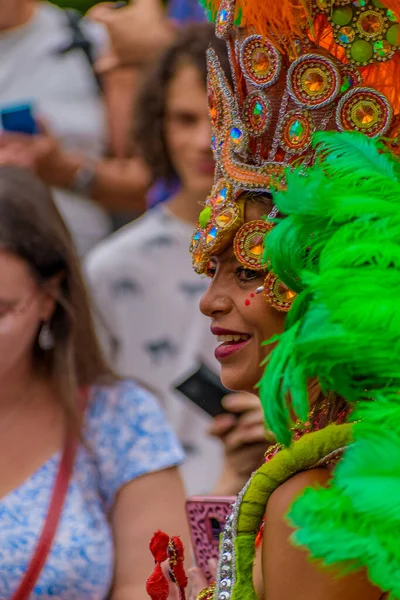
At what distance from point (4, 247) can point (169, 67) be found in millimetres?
1299

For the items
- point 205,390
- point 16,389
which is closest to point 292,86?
point 205,390

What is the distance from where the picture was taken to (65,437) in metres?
2.70

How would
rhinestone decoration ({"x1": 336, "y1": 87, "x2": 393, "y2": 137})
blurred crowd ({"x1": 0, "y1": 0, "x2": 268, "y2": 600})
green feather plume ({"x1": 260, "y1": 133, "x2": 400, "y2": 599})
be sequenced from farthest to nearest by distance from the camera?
blurred crowd ({"x1": 0, "y1": 0, "x2": 268, "y2": 600}) → rhinestone decoration ({"x1": 336, "y1": 87, "x2": 393, "y2": 137}) → green feather plume ({"x1": 260, "y1": 133, "x2": 400, "y2": 599})

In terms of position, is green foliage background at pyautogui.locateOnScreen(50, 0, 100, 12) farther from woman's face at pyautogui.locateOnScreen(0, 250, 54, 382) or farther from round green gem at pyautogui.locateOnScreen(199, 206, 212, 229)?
round green gem at pyautogui.locateOnScreen(199, 206, 212, 229)

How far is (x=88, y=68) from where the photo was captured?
3.99 metres

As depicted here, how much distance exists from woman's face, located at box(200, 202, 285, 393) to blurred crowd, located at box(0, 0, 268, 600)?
0.74 m

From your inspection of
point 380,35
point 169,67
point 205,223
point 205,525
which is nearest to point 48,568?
point 205,525

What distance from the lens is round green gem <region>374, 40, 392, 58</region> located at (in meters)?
1.71

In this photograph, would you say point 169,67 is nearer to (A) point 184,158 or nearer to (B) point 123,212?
(A) point 184,158

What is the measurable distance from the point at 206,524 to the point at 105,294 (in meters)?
1.72

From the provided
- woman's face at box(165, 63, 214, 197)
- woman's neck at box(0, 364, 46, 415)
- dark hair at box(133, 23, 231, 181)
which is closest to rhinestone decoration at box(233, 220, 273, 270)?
woman's neck at box(0, 364, 46, 415)

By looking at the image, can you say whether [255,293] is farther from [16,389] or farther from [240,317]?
[16,389]

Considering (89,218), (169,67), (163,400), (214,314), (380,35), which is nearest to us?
(380,35)

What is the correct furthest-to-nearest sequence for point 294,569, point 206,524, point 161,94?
point 161,94
point 206,524
point 294,569
